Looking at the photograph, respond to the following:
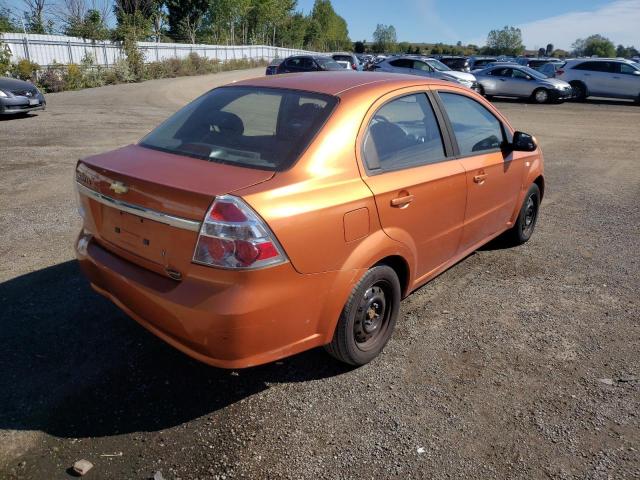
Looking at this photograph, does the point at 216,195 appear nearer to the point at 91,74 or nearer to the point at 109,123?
the point at 109,123

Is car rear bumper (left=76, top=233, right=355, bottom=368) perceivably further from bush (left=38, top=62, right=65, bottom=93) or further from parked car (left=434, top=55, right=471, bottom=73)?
parked car (left=434, top=55, right=471, bottom=73)

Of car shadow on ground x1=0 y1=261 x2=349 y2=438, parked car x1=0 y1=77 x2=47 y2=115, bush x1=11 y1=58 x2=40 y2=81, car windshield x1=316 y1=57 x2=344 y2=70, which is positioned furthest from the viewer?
bush x1=11 y1=58 x2=40 y2=81

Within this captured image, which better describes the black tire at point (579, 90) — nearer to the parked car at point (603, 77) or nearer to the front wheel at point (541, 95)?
the parked car at point (603, 77)

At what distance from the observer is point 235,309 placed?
238 cm

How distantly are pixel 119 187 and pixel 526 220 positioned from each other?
13.6 feet

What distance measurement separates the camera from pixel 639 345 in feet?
11.7

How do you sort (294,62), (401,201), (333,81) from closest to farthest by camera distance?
(401,201) → (333,81) → (294,62)

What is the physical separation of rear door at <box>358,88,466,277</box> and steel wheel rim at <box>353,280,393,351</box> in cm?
34

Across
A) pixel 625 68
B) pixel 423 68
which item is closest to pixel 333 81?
pixel 423 68

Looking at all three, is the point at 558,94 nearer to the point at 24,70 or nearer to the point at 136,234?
the point at 24,70

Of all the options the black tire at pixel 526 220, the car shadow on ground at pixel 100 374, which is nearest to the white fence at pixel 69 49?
the car shadow on ground at pixel 100 374

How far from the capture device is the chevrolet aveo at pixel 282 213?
2.43 metres

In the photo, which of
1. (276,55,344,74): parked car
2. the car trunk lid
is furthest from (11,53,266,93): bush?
the car trunk lid

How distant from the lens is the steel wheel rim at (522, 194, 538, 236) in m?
5.21
